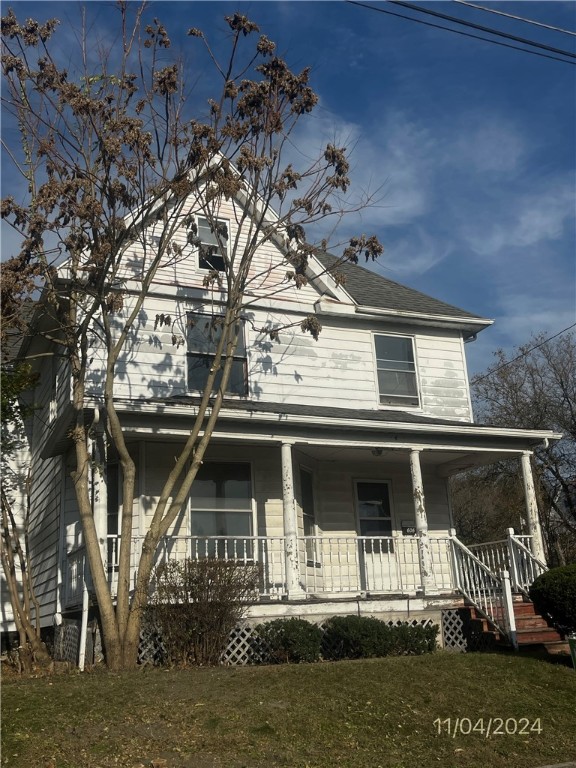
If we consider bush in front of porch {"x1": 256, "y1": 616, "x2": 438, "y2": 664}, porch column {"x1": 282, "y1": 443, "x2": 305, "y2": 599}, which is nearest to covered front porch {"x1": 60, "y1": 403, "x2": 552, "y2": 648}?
porch column {"x1": 282, "y1": 443, "x2": 305, "y2": 599}

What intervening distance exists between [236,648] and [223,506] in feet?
11.1

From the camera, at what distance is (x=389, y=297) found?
19.2m

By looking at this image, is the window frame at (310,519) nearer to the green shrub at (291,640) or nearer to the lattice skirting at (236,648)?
the lattice skirting at (236,648)

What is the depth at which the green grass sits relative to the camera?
7.79m

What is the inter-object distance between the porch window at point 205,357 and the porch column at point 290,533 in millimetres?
2291

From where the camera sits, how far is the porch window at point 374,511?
17.2m

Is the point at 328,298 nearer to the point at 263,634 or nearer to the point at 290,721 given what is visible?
the point at 263,634

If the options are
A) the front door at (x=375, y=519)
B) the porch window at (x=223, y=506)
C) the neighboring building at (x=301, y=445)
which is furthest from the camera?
the front door at (x=375, y=519)

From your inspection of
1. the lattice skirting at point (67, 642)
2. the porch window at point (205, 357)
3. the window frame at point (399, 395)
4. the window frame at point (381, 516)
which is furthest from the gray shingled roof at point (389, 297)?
the lattice skirting at point (67, 642)

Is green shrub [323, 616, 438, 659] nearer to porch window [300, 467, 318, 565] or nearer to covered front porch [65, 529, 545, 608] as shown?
covered front porch [65, 529, 545, 608]

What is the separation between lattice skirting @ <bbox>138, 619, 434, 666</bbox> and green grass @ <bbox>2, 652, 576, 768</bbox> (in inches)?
40.8

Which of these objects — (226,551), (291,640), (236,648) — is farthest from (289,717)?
(226,551)

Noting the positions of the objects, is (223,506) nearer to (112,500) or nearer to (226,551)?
(226,551)

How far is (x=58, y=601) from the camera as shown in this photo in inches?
607
